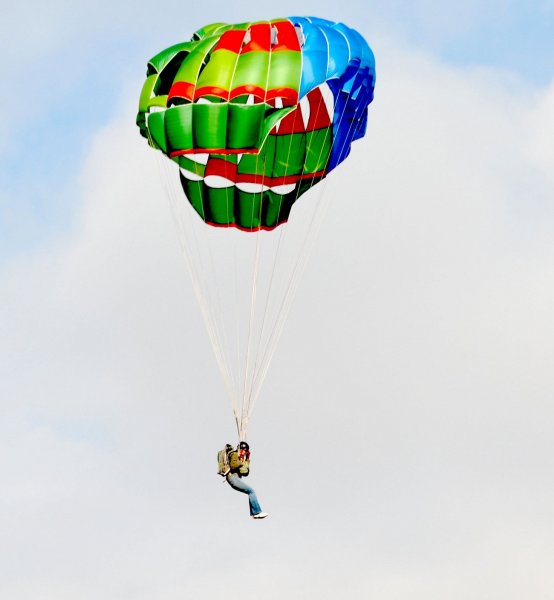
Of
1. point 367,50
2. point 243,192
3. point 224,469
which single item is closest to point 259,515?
point 224,469

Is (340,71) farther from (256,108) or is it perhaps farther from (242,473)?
(242,473)

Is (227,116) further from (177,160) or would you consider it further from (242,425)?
(242,425)

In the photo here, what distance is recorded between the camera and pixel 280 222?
138ft

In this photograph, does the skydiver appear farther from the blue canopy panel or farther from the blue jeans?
the blue canopy panel

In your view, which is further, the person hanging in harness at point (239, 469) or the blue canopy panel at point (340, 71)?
the blue canopy panel at point (340, 71)

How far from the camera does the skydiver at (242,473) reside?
36938 mm

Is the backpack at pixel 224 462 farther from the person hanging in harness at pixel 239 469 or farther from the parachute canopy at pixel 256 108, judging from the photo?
the parachute canopy at pixel 256 108

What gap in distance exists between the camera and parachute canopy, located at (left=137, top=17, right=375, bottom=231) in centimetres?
3797

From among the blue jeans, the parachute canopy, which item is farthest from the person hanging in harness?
the parachute canopy

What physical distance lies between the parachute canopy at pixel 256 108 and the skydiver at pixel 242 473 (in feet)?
18.7

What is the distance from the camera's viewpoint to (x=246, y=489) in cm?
3716

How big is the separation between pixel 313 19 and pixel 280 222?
16.3 feet

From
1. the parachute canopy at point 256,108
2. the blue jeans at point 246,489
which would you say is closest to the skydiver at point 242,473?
the blue jeans at point 246,489

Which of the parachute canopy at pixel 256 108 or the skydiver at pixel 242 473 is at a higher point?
the parachute canopy at pixel 256 108
